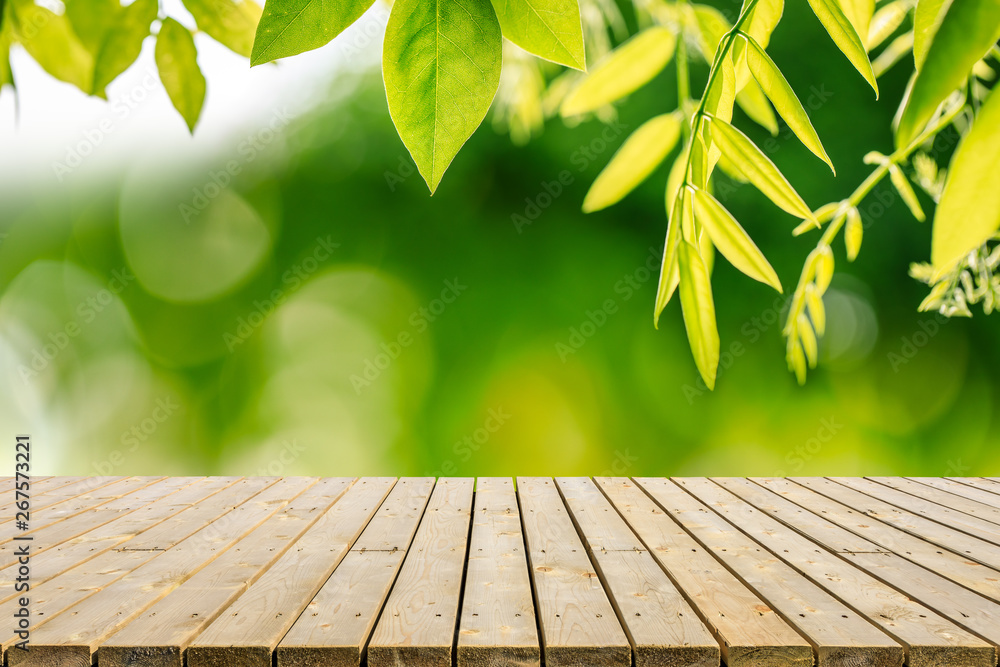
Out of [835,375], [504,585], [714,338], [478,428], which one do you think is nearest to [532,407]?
[478,428]

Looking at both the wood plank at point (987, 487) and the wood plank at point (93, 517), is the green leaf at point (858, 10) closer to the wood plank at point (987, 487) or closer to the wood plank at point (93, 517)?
the wood plank at point (93, 517)

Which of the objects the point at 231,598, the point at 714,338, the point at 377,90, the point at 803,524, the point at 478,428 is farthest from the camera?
the point at 377,90

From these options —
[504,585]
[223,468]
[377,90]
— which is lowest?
[223,468]

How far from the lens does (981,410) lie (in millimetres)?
3984

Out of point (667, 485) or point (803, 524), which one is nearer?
point (803, 524)

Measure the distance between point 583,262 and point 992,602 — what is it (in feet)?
10.0

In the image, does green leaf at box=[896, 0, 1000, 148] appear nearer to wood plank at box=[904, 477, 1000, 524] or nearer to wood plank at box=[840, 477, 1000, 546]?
wood plank at box=[840, 477, 1000, 546]

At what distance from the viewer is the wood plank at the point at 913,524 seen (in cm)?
157

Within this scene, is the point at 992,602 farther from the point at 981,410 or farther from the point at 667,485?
the point at 981,410

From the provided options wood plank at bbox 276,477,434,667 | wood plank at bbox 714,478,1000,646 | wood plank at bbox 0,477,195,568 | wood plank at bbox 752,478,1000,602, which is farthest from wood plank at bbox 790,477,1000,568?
wood plank at bbox 0,477,195,568

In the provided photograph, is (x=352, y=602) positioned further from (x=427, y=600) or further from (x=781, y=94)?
(x=781, y=94)

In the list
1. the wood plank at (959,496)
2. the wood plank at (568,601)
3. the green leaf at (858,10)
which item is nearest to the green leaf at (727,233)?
the green leaf at (858,10)

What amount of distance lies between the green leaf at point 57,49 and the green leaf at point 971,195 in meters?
0.58

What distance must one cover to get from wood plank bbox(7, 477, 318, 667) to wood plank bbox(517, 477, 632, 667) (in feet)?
2.08
